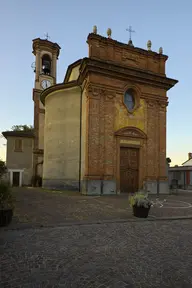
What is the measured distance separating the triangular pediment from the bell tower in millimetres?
13773

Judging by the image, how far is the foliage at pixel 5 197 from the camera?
569 cm

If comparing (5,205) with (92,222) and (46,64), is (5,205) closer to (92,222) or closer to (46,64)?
(92,222)

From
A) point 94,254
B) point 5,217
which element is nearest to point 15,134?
point 5,217

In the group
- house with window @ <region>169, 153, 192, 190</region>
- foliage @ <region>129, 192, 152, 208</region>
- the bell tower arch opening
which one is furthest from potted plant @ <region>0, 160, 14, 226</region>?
house with window @ <region>169, 153, 192, 190</region>

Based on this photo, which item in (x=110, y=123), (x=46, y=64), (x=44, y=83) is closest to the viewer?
(x=110, y=123)

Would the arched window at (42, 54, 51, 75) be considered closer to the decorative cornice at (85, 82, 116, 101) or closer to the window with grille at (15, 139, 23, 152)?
the window with grille at (15, 139, 23, 152)

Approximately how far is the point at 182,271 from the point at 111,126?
1232 cm

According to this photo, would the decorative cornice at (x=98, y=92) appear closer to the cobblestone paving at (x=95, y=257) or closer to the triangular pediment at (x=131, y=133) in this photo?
the triangular pediment at (x=131, y=133)

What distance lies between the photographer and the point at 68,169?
16.9m

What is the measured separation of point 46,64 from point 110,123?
18.1 meters

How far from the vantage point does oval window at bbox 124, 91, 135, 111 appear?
53.7 feet

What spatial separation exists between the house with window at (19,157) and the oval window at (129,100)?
579 inches

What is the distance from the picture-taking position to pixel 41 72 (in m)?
28.1

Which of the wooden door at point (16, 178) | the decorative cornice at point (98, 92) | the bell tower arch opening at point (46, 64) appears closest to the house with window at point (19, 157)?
the wooden door at point (16, 178)
